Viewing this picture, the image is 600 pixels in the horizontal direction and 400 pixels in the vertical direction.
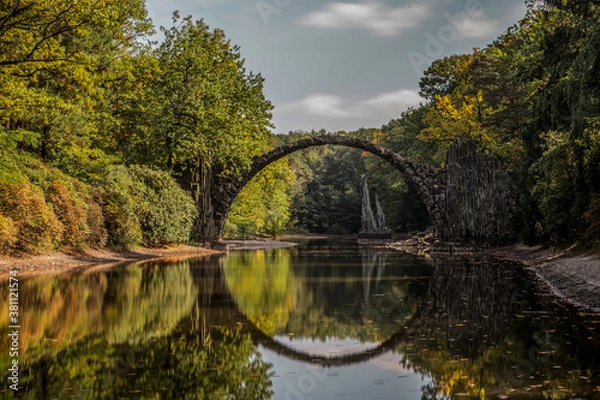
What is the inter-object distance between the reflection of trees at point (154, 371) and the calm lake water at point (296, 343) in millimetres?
14

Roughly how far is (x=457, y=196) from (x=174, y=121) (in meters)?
13.7

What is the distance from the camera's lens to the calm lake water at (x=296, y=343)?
16.6ft

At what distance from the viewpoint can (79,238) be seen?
1867 cm

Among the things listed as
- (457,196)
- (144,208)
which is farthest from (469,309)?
(457,196)

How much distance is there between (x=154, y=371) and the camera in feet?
18.3

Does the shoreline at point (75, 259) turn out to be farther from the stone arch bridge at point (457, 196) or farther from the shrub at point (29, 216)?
the stone arch bridge at point (457, 196)

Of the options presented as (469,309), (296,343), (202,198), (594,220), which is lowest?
(296,343)

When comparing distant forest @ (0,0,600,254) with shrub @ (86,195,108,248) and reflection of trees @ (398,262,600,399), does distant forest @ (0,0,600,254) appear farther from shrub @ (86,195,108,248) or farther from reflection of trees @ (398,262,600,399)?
reflection of trees @ (398,262,600,399)

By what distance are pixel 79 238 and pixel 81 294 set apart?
830cm

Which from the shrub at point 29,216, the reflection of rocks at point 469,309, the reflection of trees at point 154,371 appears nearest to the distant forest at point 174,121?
the shrub at point 29,216

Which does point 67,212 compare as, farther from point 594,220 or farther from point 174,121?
point 594,220

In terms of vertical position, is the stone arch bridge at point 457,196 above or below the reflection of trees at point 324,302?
above

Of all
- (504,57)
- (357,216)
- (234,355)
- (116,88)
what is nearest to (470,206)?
(504,57)

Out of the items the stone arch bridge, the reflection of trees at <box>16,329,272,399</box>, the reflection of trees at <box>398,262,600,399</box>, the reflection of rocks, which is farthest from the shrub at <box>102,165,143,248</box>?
the reflection of trees at <box>16,329,272,399</box>
